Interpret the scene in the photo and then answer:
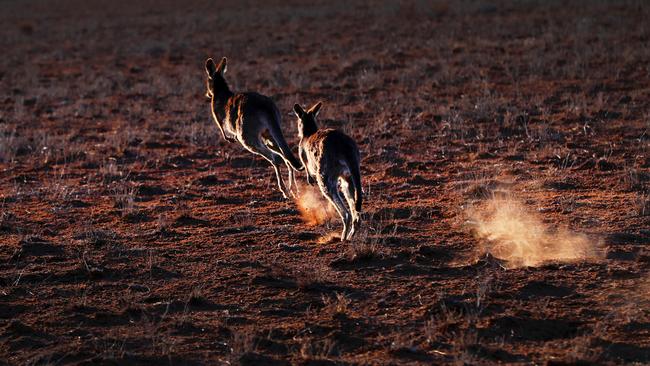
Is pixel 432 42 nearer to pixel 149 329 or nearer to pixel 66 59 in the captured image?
pixel 66 59

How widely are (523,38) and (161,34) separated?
1693 cm

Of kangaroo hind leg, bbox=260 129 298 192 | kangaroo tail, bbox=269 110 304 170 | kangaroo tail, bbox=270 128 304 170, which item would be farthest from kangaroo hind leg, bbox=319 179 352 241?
kangaroo hind leg, bbox=260 129 298 192

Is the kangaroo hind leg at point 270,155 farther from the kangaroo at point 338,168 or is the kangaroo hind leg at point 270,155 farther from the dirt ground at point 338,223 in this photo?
the kangaroo at point 338,168

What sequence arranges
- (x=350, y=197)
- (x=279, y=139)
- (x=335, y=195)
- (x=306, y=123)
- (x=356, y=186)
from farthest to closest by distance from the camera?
(x=279, y=139), (x=306, y=123), (x=350, y=197), (x=335, y=195), (x=356, y=186)

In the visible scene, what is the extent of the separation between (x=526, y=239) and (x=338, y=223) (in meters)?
2.06

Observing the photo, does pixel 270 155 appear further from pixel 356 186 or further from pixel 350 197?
pixel 356 186

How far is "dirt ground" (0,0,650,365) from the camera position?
5656 millimetres

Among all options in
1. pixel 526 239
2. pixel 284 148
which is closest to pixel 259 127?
pixel 284 148

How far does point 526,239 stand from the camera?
7504 millimetres

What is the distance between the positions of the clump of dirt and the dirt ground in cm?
9

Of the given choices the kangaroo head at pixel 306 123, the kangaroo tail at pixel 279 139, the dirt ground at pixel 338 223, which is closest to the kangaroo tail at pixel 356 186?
the dirt ground at pixel 338 223

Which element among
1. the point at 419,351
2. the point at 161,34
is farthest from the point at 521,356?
the point at 161,34

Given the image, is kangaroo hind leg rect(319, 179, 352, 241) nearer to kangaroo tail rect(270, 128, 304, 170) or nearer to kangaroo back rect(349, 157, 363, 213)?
kangaroo back rect(349, 157, 363, 213)

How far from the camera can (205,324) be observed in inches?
237
